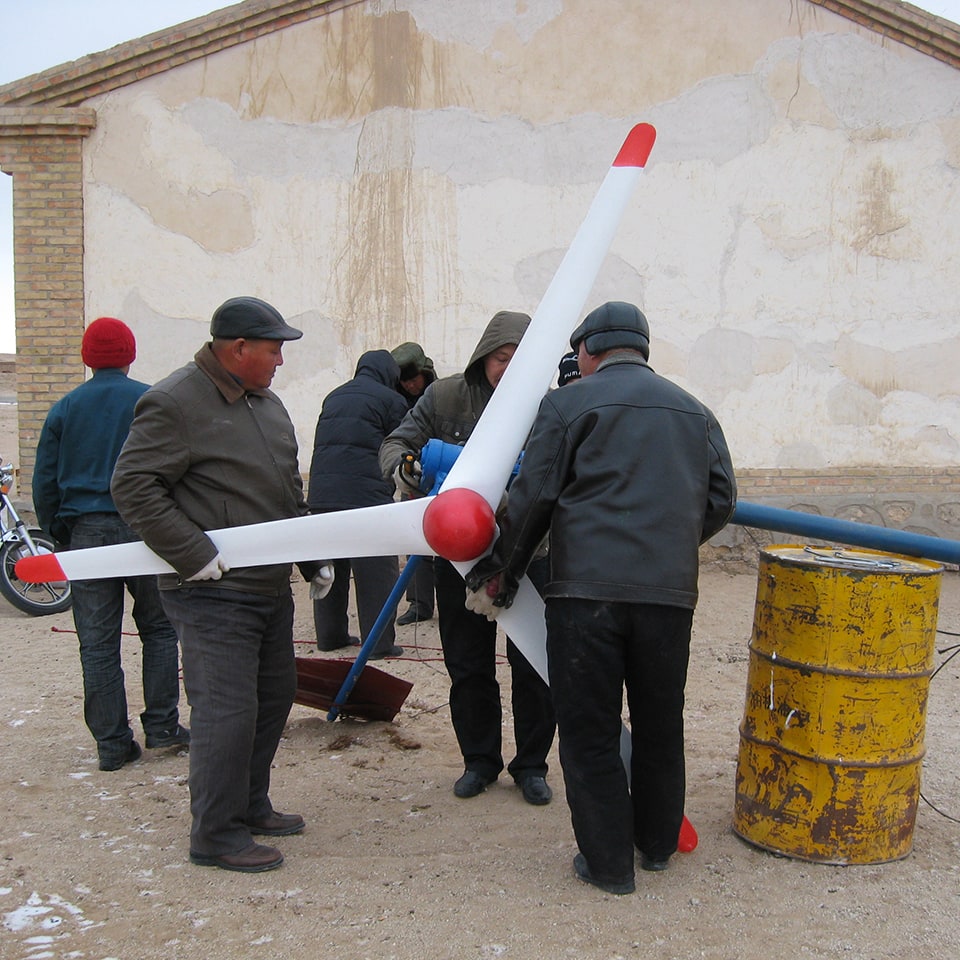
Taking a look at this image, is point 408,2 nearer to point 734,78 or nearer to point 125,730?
point 734,78

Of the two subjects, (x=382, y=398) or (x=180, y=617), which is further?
(x=382, y=398)

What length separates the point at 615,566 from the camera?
3.00 metres

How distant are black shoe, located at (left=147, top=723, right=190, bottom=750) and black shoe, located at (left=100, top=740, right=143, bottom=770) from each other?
0.08 m

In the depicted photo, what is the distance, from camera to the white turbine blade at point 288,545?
3027 mm

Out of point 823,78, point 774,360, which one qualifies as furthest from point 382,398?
point 823,78

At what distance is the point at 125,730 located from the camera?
4.42m

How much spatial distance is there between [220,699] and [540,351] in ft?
5.11

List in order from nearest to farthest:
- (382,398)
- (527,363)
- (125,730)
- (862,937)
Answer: (862,937) → (527,363) → (125,730) → (382,398)

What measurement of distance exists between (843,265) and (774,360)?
3.46ft

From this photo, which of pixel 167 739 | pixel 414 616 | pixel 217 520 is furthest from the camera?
pixel 414 616

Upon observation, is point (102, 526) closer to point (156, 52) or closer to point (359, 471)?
point (359, 471)

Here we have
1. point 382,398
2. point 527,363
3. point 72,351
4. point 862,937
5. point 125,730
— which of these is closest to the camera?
point 862,937

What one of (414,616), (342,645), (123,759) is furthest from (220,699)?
(414,616)

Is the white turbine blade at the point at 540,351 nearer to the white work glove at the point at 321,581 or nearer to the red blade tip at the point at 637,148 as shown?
the red blade tip at the point at 637,148
